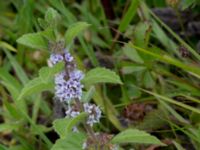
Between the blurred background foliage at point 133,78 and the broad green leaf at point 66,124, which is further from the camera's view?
the blurred background foliage at point 133,78

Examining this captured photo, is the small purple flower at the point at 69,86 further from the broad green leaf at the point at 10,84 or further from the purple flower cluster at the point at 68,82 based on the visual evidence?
the broad green leaf at the point at 10,84

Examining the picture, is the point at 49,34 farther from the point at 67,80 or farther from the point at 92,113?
the point at 92,113

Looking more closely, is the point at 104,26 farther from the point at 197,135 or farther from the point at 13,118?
the point at 197,135

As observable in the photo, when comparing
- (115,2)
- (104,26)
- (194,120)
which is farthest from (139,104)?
(115,2)

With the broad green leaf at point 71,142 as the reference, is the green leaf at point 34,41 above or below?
above

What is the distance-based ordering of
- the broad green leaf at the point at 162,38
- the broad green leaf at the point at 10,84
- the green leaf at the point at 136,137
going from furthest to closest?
the broad green leaf at the point at 162,38 < the broad green leaf at the point at 10,84 < the green leaf at the point at 136,137

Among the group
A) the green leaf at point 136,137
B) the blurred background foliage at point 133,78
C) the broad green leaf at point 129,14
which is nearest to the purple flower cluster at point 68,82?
the green leaf at point 136,137

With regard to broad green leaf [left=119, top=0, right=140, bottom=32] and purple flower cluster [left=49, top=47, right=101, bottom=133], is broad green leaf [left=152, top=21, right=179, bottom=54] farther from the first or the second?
purple flower cluster [left=49, top=47, right=101, bottom=133]
